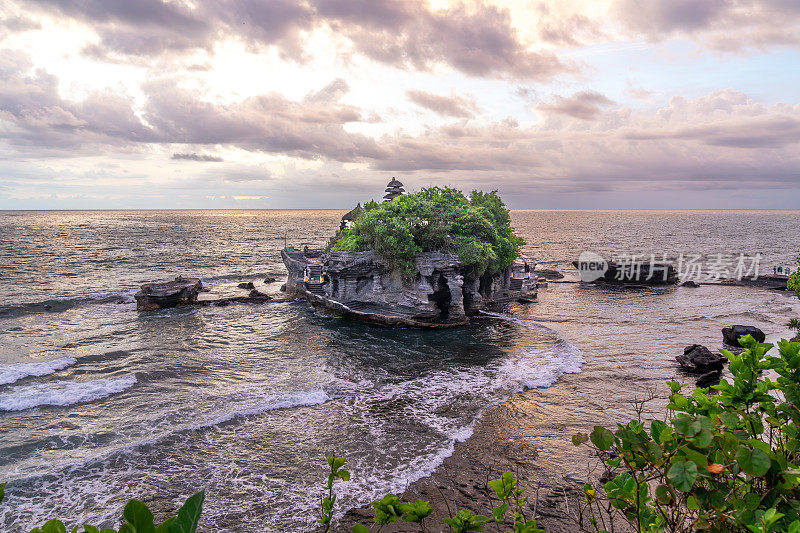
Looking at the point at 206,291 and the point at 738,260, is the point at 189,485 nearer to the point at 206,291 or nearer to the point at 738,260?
the point at 206,291

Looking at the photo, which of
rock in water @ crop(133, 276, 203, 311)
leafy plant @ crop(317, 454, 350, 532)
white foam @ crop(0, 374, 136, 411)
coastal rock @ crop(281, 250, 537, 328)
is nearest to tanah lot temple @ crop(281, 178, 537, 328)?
coastal rock @ crop(281, 250, 537, 328)

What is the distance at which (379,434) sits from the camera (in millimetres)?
14945

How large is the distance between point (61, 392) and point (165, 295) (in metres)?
17.7

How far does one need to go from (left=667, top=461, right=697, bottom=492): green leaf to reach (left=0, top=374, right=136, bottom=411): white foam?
73.1 feet

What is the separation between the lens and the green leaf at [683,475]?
2682mm

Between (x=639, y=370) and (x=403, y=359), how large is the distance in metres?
12.2

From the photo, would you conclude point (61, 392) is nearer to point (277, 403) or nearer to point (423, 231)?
point (277, 403)

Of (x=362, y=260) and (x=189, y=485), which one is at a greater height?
(x=362, y=260)

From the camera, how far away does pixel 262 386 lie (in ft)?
64.5

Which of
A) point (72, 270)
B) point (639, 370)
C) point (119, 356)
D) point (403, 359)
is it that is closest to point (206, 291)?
point (119, 356)

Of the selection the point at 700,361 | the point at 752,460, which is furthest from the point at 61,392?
the point at 700,361

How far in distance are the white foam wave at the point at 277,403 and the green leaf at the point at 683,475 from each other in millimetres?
16434

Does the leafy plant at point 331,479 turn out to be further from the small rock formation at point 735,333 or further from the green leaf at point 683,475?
the small rock formation at point 735,333

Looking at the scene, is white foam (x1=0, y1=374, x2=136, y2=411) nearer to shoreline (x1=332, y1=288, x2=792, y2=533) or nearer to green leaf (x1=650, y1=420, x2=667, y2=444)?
shoreline (x1=332, y1=288, x2=792, y2=533)
